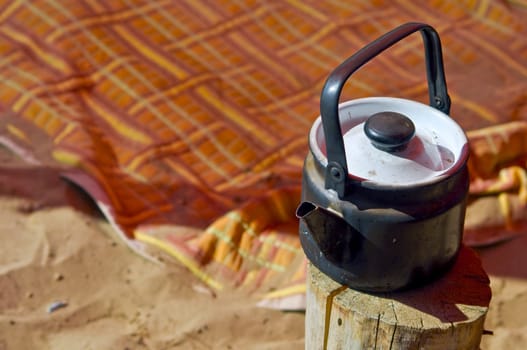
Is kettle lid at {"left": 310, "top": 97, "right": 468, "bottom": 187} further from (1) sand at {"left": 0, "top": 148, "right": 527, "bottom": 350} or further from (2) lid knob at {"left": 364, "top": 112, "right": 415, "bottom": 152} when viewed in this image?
(1) sand at {"left": 0, "top": 148, "right": 527, "bottom": 350}

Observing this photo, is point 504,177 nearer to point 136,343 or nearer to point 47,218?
point 136,343

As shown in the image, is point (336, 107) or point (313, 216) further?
point (313, 216)

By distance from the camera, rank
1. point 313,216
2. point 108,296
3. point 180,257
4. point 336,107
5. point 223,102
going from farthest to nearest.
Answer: point 223,102, point 180,257, point 108,296, point 313,216, point 336,107

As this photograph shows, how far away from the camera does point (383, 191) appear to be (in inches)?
64.0

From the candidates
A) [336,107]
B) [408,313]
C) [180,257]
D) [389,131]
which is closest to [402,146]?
[389,131]

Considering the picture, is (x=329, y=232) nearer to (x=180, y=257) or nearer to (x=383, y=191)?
(x=383, y=191)

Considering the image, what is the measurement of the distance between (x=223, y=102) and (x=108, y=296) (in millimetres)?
1270

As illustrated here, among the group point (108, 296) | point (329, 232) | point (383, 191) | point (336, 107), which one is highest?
point (336, 107)

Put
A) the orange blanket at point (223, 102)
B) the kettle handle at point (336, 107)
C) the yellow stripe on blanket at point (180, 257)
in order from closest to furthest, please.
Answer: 1. the kettle handle at point (336, 107)
2. the yellow stripe on blanket at point (180, 257)
3. the orange blanket at point (223, 102)

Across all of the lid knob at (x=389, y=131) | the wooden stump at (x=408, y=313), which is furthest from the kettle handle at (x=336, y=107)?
the wooden stump at (x=408, y=313)

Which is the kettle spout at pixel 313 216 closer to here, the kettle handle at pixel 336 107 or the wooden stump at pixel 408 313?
the kettle handle at pixel 336 107

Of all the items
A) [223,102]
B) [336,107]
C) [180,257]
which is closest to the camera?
[336,107]

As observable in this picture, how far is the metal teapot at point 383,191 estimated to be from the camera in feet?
5.35

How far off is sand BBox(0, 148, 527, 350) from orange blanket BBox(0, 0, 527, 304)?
92 mm
